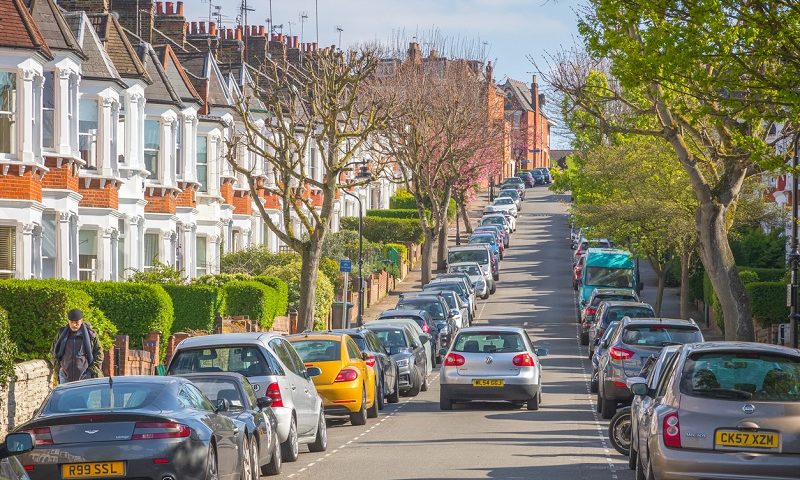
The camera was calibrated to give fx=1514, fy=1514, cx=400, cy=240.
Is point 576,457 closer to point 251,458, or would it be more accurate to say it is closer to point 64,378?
point 251,458

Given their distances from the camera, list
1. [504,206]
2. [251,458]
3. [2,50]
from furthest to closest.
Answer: [504,206]
[2,50]
[251,458]

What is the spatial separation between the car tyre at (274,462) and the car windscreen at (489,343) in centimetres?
1016

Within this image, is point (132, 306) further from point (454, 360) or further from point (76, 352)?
point (76, 352)

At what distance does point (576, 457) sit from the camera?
1927 cm

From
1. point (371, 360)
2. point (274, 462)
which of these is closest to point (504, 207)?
point (371, 360)

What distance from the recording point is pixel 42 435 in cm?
1274

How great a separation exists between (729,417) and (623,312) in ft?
77.3

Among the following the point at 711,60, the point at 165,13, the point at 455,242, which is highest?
the point at 165,13

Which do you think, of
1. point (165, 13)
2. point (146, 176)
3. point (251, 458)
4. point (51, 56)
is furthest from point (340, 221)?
point (251, 458)

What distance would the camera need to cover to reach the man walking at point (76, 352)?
787 inches

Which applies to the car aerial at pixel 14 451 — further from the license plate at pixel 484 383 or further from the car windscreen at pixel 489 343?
the car windscreen at pixel 489 343

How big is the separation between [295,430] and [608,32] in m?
10.2

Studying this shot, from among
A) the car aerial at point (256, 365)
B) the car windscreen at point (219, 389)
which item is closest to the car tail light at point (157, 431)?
the car windscreen at point (219, 389)

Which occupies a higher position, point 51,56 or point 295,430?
point 51,56
